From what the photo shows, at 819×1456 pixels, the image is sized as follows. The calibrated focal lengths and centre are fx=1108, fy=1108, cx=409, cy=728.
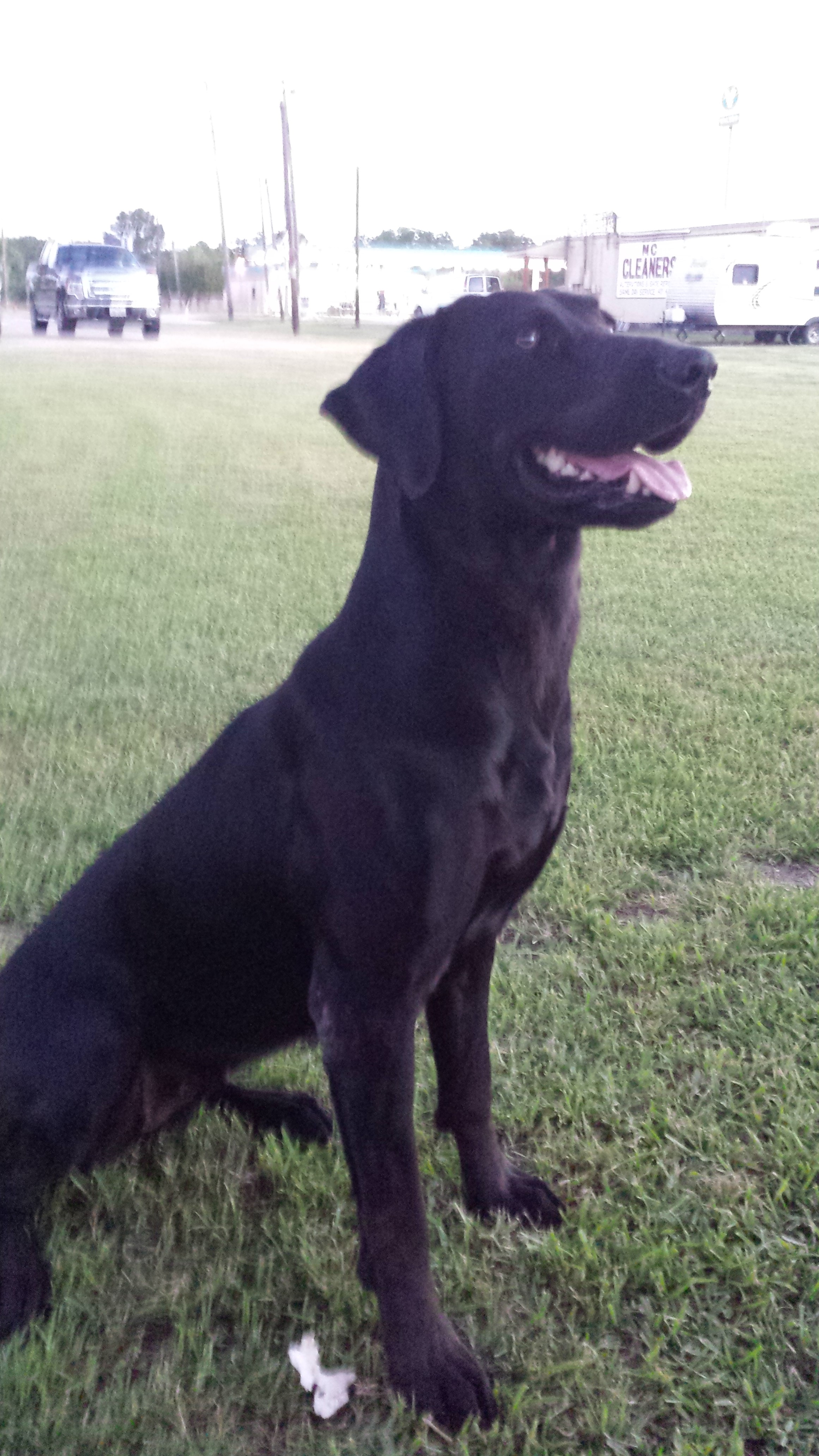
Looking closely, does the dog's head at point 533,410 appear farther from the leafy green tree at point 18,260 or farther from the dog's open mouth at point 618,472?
the leafy green tree at point 18,260

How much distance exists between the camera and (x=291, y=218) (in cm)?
2870

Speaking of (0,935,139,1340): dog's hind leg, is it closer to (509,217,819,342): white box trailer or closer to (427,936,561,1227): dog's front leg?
(427,936,561,1227): dog's front leg

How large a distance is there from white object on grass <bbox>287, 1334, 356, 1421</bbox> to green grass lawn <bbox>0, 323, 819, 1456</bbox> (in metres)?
0.02

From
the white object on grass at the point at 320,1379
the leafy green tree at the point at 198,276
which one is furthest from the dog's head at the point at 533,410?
the leafy green tree at the point at 198,276

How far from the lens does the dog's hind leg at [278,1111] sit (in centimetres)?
221

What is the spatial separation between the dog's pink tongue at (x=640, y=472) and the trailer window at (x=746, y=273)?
32.8 meters

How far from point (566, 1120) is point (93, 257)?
61.4 feet

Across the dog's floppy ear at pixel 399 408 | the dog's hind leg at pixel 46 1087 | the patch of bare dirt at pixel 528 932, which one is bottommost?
the patch of bare dirt at pixel 528 932

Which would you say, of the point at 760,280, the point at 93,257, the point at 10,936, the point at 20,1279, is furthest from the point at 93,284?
the point at 760,280

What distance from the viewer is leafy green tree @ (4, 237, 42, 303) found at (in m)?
32.7

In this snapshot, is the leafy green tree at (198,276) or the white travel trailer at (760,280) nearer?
the white travel trailer at (760,280)

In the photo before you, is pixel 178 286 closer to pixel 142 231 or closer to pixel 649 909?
pixel 142 231

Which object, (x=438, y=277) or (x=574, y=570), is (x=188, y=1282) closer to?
(x=574, y=570)

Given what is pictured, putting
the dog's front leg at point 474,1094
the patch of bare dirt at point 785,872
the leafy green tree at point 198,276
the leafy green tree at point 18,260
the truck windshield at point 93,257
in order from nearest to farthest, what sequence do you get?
the dog's front leg at point 474,1094, the patch of bare dirt at point 785,872, the truck windshield at point 93,257, the leafy green tree at point 18,260, the leafy green tree at point 198,276
